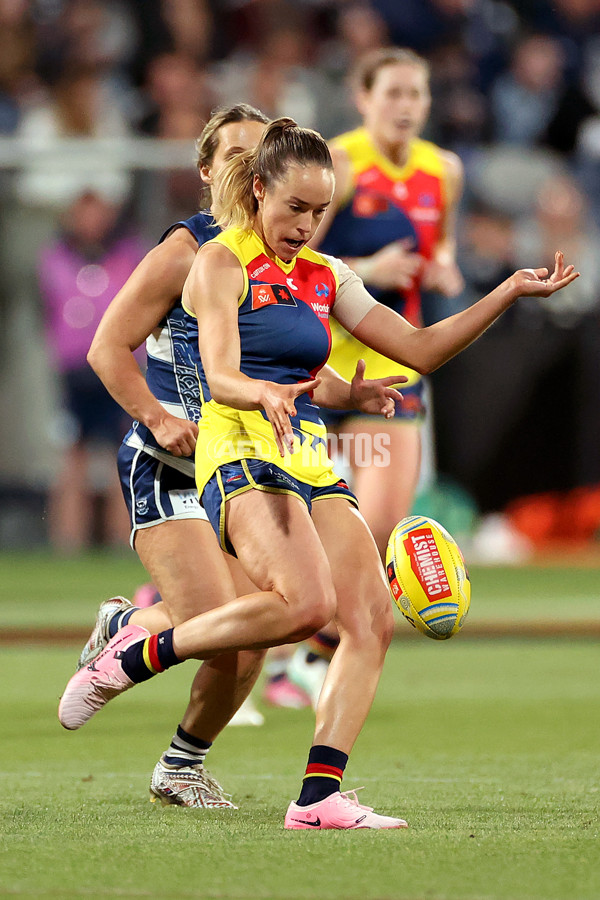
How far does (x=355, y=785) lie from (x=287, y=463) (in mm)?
1408

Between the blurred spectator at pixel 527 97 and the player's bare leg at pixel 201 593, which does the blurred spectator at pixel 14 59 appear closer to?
the blurred spectator at pixel 527 97

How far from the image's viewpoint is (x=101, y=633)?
577cm

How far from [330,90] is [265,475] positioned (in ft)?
37.1

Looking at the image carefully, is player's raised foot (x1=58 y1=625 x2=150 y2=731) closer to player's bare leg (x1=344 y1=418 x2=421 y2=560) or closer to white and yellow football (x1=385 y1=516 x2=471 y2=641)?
white and yellow football (x1=385 y1=516 x2=471 y2=641)

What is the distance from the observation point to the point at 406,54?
8.10 meters

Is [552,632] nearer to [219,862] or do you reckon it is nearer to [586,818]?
[586,818]

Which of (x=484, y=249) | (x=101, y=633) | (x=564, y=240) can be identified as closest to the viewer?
(x=101, y=633)

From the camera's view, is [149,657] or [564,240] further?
[564,240]

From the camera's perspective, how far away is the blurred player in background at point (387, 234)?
7.71 metres

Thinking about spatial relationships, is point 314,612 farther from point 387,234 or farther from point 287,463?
point 387,234

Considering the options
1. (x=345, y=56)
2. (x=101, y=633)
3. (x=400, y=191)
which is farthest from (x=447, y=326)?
(x=345, y=56)

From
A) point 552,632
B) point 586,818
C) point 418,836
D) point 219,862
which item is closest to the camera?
point 219,862

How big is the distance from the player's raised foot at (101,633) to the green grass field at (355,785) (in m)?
0.44

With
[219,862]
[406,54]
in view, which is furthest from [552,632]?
[219,862]
